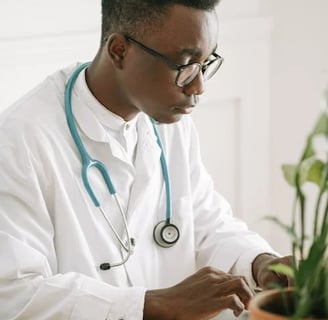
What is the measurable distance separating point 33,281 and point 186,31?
591 mm

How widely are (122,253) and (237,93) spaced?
4.38ft

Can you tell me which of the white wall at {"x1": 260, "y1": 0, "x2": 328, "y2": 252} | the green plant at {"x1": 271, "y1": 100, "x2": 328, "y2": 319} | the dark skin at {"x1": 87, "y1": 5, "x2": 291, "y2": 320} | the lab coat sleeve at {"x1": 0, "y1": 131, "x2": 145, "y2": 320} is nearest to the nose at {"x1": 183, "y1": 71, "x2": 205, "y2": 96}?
the dark skin at {"x1": 87, "y1": 5, "x2": 291, "y2": 320}

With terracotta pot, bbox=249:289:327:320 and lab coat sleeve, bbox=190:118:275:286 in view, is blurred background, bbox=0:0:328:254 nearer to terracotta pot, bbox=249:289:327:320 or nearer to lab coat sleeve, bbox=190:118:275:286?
lab coat sleeve, bbox=190:118:275:286

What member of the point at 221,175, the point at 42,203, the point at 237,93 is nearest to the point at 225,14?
the point at 237,93

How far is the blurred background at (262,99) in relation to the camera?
9.72 ft

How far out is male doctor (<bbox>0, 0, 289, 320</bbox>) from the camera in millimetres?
1567

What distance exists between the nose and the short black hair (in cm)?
14

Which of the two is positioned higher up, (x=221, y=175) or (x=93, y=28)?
(x=93, y=28)

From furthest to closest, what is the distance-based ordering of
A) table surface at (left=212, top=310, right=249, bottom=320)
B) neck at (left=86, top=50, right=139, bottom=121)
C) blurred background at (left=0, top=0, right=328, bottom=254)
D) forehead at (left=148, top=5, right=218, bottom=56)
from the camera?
blurred background at (left=0, top=0, right=328, bottom=254), neck at (left=86, top=50, right=139, bottom=121), forehead at (left=148, top=5, right=218, bottom=56), table surface at (left=212, top=310, right=249, bottom=320)

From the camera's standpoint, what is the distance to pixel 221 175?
3064mm

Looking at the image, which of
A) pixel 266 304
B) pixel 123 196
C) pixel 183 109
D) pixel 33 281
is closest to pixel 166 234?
pixel 123 196

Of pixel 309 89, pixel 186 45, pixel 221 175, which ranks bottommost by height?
pixel 221 175

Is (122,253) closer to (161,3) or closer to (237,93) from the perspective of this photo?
(161,3)

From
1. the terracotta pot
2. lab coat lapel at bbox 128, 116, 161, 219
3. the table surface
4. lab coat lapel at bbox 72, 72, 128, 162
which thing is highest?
lab coat lapel at bbox 72, 72, 128, 162
